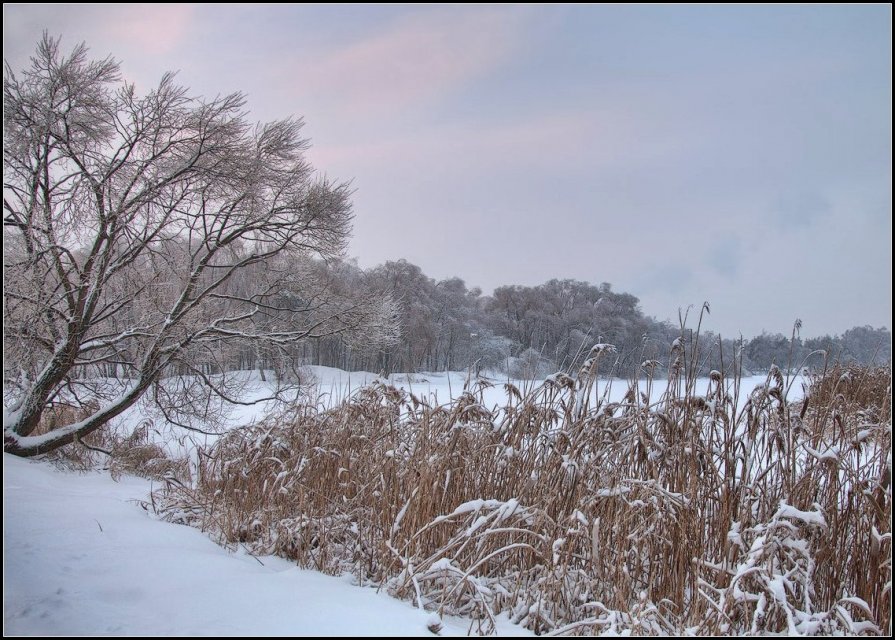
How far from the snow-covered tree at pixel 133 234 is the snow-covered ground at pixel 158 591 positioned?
3.03 meters

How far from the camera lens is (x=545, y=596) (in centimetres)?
196

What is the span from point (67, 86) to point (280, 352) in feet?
13.4

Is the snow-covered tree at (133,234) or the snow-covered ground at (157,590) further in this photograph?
the snow-covered tree at (133,234)

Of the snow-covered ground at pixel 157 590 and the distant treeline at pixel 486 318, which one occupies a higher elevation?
the distant treeline at pixel 486 318

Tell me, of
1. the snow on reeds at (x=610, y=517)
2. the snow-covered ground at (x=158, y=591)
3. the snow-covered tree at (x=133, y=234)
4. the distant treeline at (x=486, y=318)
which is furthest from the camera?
the distant treeline at (x=486, y=318)

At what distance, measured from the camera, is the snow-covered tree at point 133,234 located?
514 cm

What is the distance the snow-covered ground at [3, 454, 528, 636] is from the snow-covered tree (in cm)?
303

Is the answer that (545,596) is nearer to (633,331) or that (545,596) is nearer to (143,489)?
(143,489)

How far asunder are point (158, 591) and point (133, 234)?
5426mm

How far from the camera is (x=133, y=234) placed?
19.6 feet

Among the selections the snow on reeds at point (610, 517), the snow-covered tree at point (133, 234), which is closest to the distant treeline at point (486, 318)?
the snow-covered tree at point (133, 234)

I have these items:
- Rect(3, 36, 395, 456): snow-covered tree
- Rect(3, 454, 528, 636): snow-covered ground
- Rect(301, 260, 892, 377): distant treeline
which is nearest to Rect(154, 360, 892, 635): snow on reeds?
Rect(3, 454, 528, 636): snow-covered ground

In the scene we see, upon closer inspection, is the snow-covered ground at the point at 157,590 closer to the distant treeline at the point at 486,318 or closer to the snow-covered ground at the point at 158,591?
the snow-covered ground at the point at 158,591

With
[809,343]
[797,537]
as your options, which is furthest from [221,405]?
[809,343]
